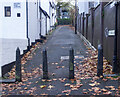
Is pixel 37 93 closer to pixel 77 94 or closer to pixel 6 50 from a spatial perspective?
pixel 77 94

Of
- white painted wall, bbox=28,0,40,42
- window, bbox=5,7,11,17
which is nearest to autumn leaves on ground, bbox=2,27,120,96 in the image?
white painted wall, bbox=28,0,40,42

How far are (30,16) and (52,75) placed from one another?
25.9 feet

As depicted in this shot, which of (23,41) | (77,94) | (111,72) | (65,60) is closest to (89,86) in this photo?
(77,94)

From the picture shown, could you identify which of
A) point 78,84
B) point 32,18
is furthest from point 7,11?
point 78,84

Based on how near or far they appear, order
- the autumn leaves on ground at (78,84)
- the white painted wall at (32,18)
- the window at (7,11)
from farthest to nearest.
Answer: the white painted wall at (32,18)
the window at (7,11)
the autumn leaves on ground at (78,84)

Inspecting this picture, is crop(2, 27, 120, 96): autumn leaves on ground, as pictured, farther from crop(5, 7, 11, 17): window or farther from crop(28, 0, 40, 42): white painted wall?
crop(5, 7, 11, 17): window

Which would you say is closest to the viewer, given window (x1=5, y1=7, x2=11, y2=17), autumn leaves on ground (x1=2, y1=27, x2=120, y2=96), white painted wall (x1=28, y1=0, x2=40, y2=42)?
autumn leaves on ground (x1=2, y1=27, x2=120, y2=96)

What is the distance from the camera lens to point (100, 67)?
23.6ft

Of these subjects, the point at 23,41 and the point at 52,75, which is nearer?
the point at 52,75

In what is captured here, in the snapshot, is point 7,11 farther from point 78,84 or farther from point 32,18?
point 78,84

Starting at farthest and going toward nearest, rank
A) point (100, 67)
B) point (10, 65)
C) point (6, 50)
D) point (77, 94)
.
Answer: point (6, 50), point (10, 65), point (100, 67), point (77, 94)

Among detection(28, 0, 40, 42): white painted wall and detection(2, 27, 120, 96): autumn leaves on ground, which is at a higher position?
detection(28, 0, 40, 42): white painted wall

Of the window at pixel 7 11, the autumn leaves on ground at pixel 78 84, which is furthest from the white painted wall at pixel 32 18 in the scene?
the autumn leaves on ground at pixel 78 84

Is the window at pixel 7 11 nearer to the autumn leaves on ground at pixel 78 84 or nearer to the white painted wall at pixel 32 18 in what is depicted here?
the white painted wall at pixel 32 18
